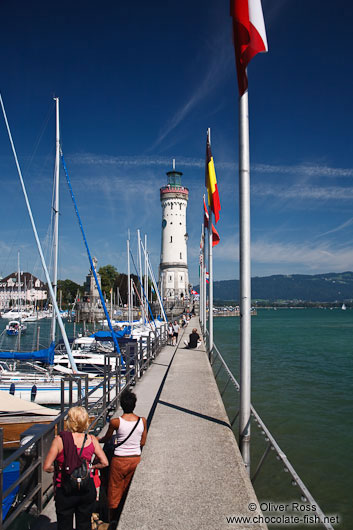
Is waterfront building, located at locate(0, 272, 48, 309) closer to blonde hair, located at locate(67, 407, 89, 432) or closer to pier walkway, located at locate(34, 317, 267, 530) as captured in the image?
pier walkway, located at locate(34, 317, 267, 530)

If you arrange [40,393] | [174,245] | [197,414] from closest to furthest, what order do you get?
[197,414] → [40,393] → [174,245]

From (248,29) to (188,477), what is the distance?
735 cm

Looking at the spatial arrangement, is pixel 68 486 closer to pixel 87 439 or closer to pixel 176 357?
pixel 87 439

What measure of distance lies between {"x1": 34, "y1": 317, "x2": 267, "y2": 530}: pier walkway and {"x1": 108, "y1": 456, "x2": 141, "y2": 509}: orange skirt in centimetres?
16

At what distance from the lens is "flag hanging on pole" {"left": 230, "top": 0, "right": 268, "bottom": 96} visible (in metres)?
6.97

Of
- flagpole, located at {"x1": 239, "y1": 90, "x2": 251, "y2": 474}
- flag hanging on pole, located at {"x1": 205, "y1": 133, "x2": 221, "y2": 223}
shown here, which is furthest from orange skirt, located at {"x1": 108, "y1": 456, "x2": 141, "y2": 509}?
flag hanging on pole, located at {"x1": 205, "y1": 133, "x2": 221, "y2": 223}

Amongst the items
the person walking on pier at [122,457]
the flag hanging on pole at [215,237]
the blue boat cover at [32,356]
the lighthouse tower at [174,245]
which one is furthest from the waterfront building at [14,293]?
the person walking on pier at [122,457]

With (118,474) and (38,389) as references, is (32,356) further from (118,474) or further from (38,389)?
(118,474)

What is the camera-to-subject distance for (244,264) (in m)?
7.46

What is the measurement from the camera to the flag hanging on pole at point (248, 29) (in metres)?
6.97

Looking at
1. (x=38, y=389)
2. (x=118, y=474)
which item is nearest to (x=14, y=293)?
(x=38, y=389)

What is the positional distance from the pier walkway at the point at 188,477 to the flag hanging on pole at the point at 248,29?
671 centimetres

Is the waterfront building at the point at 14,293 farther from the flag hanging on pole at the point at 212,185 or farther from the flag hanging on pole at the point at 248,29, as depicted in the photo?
the flag hanging on pole at the point at 248,29

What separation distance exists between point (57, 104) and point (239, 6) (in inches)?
603
